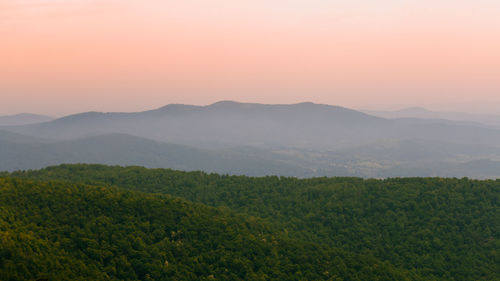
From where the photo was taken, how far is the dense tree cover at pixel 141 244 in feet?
98.8

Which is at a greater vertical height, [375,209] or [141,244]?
[141,244]

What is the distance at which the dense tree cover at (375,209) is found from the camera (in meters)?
48.5

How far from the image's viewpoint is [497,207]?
186 ft

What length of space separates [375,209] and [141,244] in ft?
117

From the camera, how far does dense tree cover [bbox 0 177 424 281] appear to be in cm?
3011

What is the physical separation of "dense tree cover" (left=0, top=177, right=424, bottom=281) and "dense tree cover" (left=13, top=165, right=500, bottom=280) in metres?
6.40

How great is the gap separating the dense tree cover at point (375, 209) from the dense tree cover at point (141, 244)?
6404mm

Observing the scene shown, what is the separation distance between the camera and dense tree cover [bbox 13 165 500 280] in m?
48.5

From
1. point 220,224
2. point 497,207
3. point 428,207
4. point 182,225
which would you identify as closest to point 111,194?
point 182,225

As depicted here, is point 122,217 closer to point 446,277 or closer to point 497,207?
point 446,277

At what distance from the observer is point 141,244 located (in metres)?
36.1

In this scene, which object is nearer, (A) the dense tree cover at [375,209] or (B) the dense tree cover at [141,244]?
(B) the dense tree cover at [141,244]

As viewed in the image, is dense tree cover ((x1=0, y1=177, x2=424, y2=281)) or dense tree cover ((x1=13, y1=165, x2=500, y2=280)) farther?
dense tree cover ((x1=13, y1=165, x2=500, y2=280))

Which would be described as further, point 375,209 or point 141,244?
point 375,209
